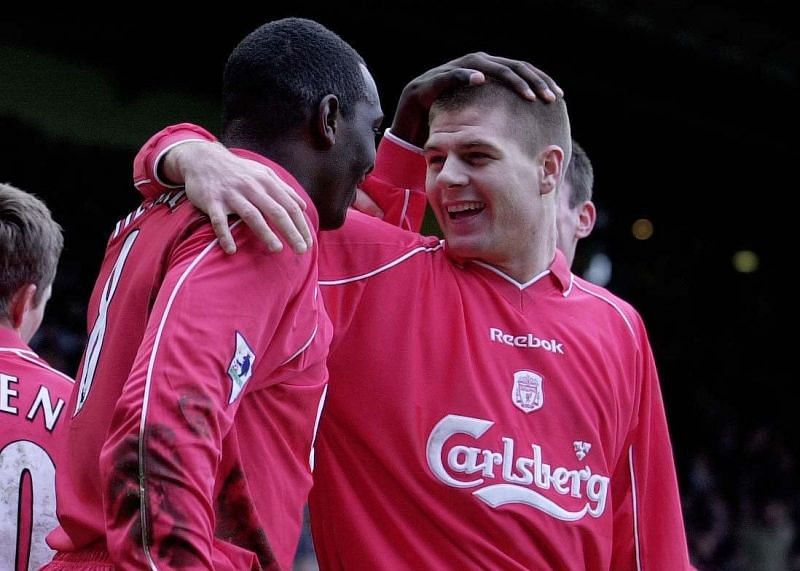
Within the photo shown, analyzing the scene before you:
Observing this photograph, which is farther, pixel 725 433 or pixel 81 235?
pixel 725 433

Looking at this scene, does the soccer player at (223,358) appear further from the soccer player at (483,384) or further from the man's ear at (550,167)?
the man's ear at (550,167)

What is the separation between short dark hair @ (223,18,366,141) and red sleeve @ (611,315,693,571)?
1275 mm

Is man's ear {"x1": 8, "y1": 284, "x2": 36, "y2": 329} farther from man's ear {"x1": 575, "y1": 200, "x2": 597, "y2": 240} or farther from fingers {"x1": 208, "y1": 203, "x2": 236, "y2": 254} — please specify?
man's ear {"x1": 575, "y1": 200, "x2": 597, "y2": 240}

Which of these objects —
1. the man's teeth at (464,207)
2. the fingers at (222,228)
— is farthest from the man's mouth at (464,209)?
the fingers at (222,228)

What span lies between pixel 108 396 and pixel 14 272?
45.2 inches

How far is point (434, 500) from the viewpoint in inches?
110

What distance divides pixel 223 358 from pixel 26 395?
125cm

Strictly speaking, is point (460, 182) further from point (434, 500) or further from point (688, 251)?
point (688, 251)

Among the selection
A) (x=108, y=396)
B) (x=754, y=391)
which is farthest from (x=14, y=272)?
(x=754, y=391)

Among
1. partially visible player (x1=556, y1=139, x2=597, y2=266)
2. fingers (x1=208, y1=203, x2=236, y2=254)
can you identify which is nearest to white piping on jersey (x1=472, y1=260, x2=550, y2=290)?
partially visible player (x1=556, y1=139, x2=597, y2=266)

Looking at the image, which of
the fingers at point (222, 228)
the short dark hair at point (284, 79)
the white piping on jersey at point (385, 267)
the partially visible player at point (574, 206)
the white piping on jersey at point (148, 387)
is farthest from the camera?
the partially visible player at point (574, 206)

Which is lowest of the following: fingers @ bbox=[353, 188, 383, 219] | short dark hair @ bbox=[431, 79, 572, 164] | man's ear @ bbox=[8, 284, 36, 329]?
man's ear @ bbox=[8, 284, 36, 329]

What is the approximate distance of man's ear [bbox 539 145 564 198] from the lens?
3186mm

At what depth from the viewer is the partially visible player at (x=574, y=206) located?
3973 millimetres
